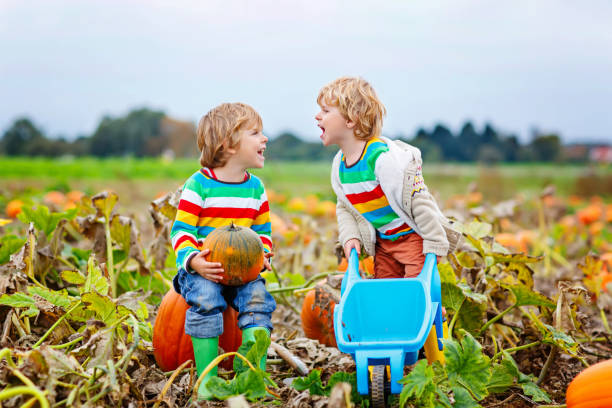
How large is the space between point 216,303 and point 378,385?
2.37ft

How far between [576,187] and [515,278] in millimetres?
10443

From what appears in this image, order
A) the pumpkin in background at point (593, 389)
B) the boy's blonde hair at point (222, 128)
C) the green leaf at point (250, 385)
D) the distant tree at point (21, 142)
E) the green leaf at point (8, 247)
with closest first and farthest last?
1. the green leaf at point (250, 385)
2. the pumpkin in background at point (593, 389)
3. the boy's blonde hair at point (222, 128)
4. the green leaf at point (8, 247)
5. the distant tree at point (21, 142)

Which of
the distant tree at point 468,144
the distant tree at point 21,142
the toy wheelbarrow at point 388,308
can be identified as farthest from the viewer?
the distant tree at point 21,142

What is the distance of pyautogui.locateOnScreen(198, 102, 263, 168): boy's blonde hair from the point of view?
2.46 meters

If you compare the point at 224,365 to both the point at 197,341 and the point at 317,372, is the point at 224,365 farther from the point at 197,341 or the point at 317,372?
the point at 317,372

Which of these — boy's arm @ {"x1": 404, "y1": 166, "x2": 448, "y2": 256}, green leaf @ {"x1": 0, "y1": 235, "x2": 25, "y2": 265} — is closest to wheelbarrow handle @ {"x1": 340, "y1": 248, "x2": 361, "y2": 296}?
boy's arm @ {"x1": 404, "y1": 166, "x2": 448, "y2": 256}

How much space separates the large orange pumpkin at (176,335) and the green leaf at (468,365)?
0.97 meters

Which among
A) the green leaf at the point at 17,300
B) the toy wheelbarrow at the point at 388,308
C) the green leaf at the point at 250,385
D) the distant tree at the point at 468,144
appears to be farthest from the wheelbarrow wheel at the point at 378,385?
the distant tree at the point at 468,144

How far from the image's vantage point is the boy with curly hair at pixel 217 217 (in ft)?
7.82

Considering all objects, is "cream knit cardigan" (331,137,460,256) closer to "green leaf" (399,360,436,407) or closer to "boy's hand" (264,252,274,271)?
"boy's hand" (264,252,274,271)

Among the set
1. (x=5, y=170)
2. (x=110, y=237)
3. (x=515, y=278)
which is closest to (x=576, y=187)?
(x=515, y=278)

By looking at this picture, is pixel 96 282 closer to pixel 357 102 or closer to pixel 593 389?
pixel 357 102

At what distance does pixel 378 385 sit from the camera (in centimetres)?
205

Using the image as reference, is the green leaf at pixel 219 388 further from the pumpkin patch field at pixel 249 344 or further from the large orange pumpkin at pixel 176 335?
the large orange pumpkin at pixel 176 335
